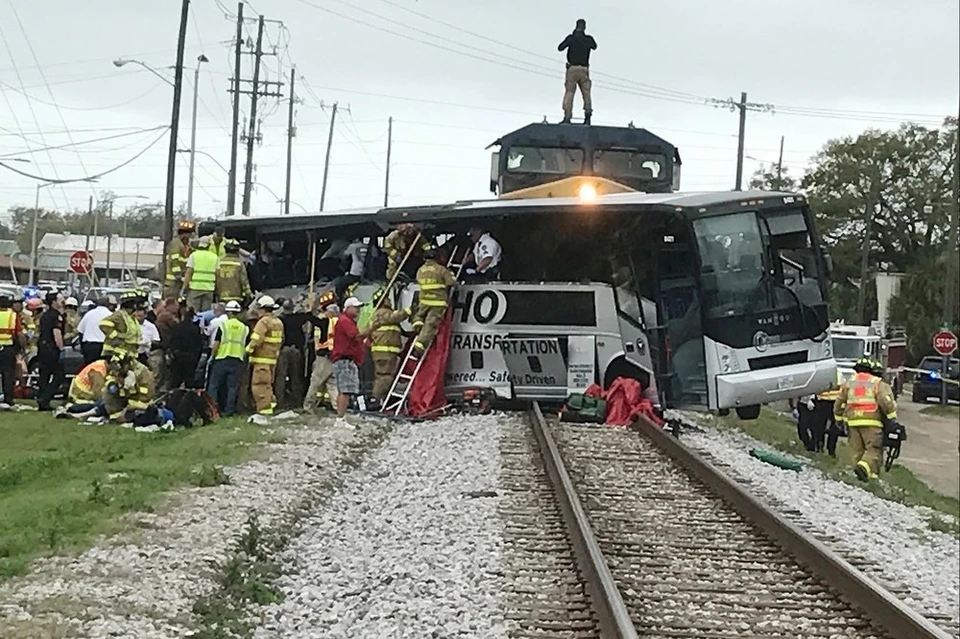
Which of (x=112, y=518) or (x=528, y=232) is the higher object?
(x=528, y=232)

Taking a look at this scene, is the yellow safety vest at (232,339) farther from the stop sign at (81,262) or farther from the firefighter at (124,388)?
the stop sign at (81,262)

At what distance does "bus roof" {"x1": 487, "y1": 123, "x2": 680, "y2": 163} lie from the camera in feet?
61.4

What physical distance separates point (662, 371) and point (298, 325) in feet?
17.3

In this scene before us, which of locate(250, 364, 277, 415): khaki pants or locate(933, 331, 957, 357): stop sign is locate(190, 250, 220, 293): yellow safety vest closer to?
locate(250, 364, 277, 415): khaki pants

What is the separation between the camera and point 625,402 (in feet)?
55.8

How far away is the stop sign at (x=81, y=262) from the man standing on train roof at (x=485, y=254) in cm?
990

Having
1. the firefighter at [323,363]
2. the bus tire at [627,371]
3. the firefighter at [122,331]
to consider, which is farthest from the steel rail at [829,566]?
the firefighter at [122,331]

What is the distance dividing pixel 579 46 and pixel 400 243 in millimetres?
10977

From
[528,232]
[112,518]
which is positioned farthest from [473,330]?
[112,518]

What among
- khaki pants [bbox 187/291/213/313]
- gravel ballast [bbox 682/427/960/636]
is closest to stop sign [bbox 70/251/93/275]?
khaki pants [bbox 187/291/213/313]

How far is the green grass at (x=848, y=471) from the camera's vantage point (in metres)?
15.3

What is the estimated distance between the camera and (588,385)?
17.4m

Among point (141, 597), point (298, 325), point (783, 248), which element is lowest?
point (141, 597)

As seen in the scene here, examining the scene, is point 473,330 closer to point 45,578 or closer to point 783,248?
point 783,248
